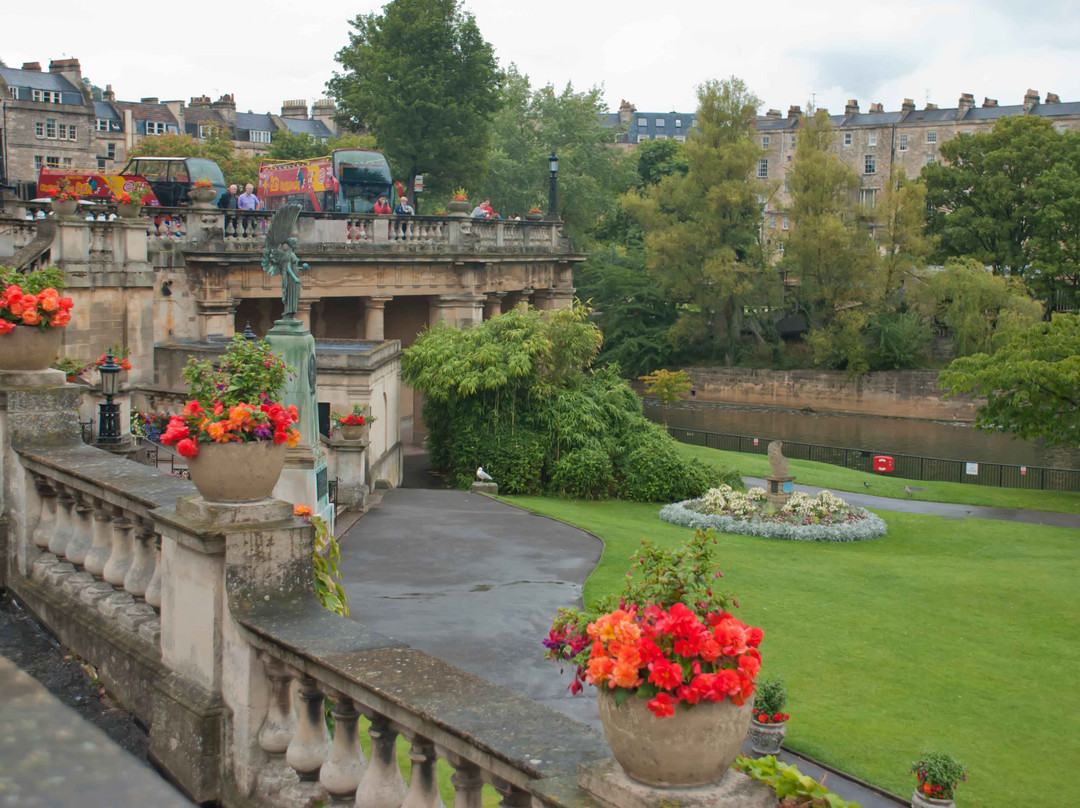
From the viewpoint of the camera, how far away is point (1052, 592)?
68.8ft

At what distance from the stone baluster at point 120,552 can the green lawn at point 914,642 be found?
8152 millimetres

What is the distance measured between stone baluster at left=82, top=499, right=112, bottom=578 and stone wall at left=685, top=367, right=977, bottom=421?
60.5 metres

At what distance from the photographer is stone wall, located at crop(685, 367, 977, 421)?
64312 millimetres

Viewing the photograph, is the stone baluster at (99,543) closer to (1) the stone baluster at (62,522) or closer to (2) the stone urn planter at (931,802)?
(1) the stone baluster at (62,522)

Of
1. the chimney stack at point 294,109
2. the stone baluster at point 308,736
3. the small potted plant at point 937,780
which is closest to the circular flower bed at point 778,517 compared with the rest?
the small potted plant at point 937,780

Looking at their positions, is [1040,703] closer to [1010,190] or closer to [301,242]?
[301,242]

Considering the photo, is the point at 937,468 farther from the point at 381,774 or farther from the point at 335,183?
the point at 381,774

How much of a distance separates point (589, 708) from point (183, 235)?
19.5 metres

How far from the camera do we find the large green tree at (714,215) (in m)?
67.6

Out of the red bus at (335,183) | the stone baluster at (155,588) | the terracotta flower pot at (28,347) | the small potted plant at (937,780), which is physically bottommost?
the small potted plant at (937,780)

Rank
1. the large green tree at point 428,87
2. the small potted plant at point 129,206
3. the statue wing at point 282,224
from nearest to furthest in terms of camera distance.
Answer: the statue wing at point 282,224
the small potted plant at point 129,206
the large green tree at point 428,87

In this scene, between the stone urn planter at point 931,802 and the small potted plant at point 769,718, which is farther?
the small potted plant at point 769,718

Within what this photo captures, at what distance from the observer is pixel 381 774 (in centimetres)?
461

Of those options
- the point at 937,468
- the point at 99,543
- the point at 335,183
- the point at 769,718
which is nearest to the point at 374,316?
the point at 335,183
